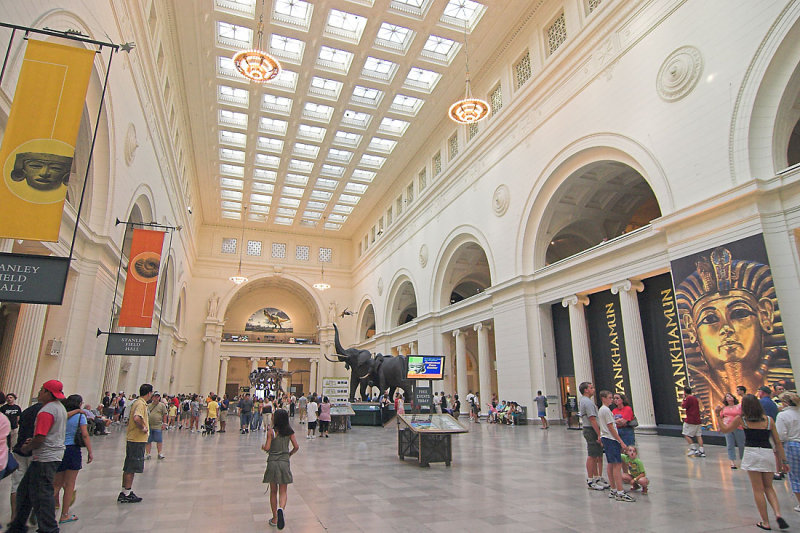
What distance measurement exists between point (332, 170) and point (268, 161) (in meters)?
3.45

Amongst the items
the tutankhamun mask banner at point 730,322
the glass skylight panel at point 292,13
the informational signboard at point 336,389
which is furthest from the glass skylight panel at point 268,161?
the tutankhamun mask banner at point 730,322

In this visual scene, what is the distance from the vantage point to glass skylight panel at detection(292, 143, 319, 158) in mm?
23698

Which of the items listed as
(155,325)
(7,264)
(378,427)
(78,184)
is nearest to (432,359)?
(378,427)

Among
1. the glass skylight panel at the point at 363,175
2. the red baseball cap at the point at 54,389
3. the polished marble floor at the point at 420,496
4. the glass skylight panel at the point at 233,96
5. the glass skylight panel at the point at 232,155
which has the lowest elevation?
the polished marble floor at the point at 420,496

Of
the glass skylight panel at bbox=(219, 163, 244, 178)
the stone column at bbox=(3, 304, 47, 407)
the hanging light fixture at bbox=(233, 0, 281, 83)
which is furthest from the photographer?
the glass skylight panel at bbox=(219, 163, 244, 178)

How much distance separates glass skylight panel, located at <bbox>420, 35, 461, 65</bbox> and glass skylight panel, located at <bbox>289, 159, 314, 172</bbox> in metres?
9.73

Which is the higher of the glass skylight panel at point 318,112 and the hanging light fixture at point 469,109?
Answer: the glass skylight panel at point 318,112

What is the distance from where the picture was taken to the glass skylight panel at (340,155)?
24.3m

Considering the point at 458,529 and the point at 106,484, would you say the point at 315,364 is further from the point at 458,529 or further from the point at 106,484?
the point at 458,529

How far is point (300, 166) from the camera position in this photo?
2556 cm

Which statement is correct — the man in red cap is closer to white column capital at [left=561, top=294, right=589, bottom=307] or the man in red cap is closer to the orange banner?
the orange banner

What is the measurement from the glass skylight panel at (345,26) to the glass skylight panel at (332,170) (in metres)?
9.73

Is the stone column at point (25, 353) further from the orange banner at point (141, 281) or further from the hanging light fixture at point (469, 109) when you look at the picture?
the hanging light fixture at point (469, 109)

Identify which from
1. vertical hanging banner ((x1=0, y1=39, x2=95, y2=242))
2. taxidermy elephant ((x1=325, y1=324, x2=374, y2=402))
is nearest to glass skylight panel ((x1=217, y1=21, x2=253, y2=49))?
taxidermy elephant ((x1=325, y1=324, x2=374, y2=402))
